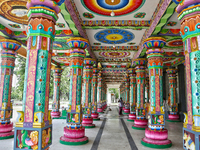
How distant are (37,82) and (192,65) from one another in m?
3.16

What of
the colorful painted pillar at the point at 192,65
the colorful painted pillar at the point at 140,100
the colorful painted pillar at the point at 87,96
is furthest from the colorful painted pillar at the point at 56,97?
the colorful painted pillar at the point at 192,65

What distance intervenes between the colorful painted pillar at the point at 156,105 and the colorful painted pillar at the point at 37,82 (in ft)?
14.1

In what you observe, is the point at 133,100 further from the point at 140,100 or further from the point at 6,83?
the point at 6,83

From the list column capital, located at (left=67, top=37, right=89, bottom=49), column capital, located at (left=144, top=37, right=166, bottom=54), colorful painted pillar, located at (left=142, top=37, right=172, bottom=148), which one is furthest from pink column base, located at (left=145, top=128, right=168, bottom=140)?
column capital, located at (left=67, top=37, right=89, bottom=49)

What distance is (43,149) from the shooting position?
312 cm

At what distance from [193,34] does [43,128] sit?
3528mm

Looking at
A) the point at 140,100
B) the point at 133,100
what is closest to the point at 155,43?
the point at 140,100

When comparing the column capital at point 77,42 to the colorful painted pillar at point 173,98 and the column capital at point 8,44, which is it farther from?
the colorful painted pillar at point 173,98

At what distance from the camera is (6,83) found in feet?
23.5

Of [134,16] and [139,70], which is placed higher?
[134,16]

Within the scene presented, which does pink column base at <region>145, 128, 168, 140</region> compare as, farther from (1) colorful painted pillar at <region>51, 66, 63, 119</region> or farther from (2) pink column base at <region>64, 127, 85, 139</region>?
(1) colorful painted pillar at <region>51, 66, 63, 119</region>

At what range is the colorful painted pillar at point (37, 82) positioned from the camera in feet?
10.0

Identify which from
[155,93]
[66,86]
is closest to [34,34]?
[155,93]

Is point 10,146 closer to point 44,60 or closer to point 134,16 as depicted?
point 44,60
